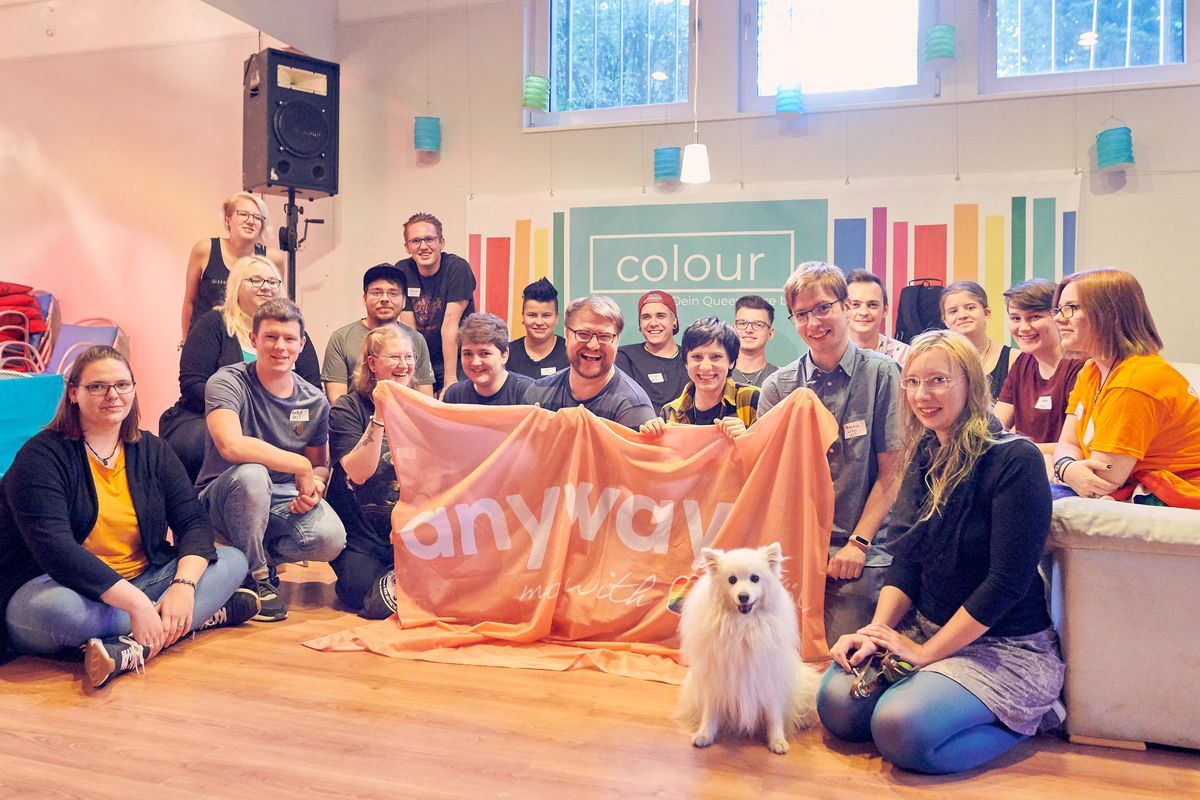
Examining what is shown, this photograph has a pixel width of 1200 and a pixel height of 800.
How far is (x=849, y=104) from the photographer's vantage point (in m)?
5.64

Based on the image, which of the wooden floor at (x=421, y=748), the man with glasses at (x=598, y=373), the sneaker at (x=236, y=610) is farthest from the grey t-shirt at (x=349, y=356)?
the wooden floor at (x=421, y=748)

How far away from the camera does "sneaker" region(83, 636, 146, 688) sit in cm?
279

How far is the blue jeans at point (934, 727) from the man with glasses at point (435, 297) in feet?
10.6

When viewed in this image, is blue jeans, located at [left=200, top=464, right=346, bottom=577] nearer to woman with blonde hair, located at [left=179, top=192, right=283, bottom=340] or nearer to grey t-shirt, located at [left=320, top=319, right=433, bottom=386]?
grey t-shirt, located at [left=320, top=319, right=433, bottom=386]

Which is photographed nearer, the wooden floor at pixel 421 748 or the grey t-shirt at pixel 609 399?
the wooden floor at pixel 421 748

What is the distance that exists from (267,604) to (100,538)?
0.74m

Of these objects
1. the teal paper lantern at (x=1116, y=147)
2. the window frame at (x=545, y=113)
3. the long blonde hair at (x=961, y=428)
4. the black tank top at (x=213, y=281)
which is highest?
the window frame at (x=545, y=113)

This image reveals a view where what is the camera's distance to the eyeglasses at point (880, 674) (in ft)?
7.75

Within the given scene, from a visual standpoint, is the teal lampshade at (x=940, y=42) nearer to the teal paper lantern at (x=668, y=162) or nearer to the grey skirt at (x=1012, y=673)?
the teal paper lantern at (x=668, y=162)

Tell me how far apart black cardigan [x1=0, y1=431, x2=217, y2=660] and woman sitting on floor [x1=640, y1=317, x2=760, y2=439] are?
65.8 inches

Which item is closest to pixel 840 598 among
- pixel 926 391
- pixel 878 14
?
pixel 926 391

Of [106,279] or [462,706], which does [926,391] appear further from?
[106,279]

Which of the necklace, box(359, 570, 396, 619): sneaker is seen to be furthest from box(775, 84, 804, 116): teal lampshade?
the necklace

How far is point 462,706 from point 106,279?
6.03m
